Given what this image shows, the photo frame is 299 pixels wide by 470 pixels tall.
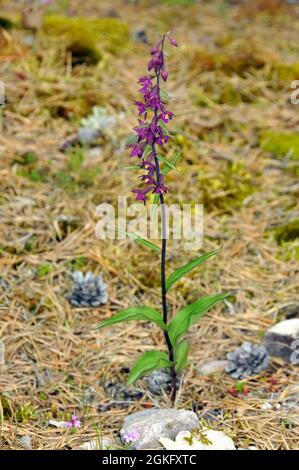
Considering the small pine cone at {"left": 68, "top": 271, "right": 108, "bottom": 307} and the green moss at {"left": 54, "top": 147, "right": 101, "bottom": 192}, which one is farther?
the green moss at {"left": 54, "top": 147, "right": 101, "bottom": 192}

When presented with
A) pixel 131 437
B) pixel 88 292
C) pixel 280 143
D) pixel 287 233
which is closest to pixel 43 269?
pixel 88 292

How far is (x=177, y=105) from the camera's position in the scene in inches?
180

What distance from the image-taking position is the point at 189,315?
2.65 m

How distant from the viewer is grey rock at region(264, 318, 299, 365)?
9.51 ft

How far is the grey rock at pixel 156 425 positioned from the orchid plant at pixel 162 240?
146 mm

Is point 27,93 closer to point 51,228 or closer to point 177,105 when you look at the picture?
point 177,105

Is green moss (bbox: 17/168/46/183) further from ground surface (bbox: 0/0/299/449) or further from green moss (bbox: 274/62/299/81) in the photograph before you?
green moss (bbox: 274/62/299/81)

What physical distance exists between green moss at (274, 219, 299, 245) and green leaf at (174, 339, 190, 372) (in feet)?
3.53

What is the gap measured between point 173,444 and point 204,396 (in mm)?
436

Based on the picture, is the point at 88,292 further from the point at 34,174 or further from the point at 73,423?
the point at 34,174

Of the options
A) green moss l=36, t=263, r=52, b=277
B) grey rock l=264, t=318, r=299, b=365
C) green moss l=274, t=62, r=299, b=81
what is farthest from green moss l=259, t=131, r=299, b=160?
green moss l=36, t=263, r=52, b=277

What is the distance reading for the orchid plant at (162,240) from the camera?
2.26 metres

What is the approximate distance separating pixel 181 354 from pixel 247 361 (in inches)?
11.3

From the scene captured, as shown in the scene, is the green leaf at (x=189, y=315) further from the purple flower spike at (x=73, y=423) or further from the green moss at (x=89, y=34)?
the green moss at (x=89, y=34)
